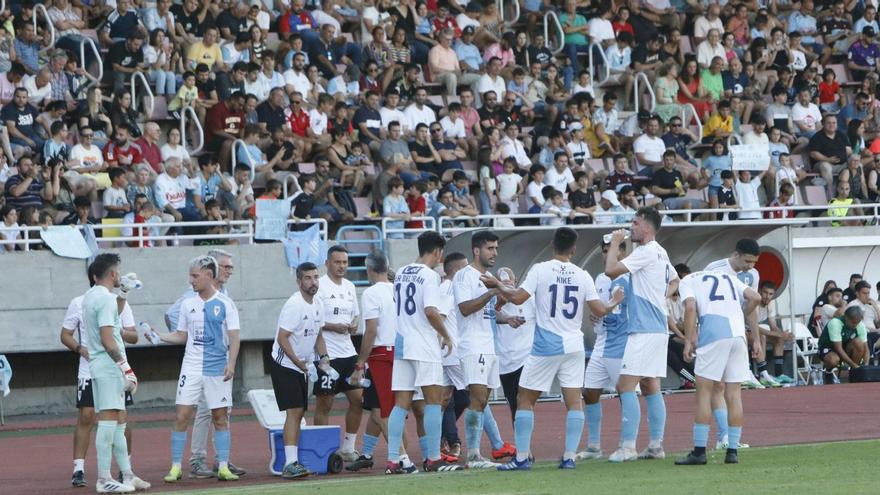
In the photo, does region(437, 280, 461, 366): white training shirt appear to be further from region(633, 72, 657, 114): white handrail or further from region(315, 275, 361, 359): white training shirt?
region(633, 72, 657, 114): white handrail

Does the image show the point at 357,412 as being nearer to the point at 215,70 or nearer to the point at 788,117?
the point at 215,70

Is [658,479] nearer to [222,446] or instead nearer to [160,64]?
[222,446]

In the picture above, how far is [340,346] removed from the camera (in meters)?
15.6

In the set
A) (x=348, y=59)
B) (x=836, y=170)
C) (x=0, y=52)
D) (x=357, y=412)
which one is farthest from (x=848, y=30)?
(x=357, y=412)

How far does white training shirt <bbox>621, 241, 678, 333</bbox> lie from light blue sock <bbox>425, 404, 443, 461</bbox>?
1.91m

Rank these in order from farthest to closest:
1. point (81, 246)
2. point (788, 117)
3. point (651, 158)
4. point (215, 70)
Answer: point (788, 117), point (651, 158), point (215, 70), point (81, 246)

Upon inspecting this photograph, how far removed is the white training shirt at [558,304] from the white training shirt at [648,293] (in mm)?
535

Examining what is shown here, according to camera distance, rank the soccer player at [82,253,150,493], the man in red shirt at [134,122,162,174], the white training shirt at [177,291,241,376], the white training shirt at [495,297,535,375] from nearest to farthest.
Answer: the soccer player at [82,253,150,493] → the white training shirt at [177,291,241,376] → the white training shirt at [495,297,535,375] → the man in red shirt at [134,122,162,174]

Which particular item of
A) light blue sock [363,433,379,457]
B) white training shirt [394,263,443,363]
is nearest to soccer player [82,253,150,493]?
light blue sock [363,433,379,457]

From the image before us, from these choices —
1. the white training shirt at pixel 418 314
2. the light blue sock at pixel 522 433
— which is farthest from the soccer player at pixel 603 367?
the white training shirt at pixel 418 314

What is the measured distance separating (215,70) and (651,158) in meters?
8.13

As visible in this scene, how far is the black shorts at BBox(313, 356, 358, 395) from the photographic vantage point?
49.8ft

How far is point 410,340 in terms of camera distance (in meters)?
14.4

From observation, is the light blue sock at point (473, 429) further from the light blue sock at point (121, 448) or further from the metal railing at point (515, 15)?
the metal railing at point (515, 15)
